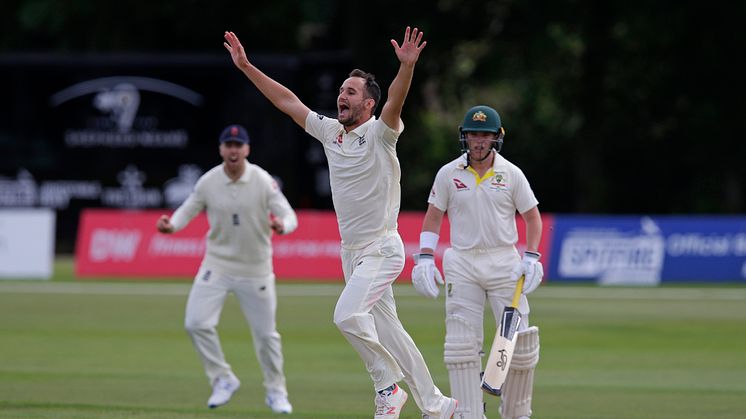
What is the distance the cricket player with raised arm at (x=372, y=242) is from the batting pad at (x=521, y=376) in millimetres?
409

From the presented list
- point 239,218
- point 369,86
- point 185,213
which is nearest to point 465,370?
point 369,86

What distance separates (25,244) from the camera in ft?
66.6

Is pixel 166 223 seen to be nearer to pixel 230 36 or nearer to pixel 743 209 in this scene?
pixel 230 36

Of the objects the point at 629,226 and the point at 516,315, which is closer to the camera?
the point at 516,315

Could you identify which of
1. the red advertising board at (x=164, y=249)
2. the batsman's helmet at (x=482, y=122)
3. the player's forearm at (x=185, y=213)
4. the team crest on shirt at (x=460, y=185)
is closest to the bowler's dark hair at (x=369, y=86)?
the batsman's helmet at (x=482, y=122)

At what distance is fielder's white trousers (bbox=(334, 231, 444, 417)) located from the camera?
25.4 feet

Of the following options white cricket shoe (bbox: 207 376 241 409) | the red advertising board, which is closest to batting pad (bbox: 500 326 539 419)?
white cricket shoe (bbox: 207 376 241 409)

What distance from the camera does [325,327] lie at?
15398 millimetres

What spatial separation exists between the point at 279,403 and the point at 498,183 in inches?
104

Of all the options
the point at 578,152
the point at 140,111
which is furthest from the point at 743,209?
the point at 140,111

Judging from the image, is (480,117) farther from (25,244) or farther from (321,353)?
(25,244)

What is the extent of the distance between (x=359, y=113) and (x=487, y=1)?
20582 millimetres

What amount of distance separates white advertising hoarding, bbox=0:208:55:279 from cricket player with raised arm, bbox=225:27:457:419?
1281 centimetres

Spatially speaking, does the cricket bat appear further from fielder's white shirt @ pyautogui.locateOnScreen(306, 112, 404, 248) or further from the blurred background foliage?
the blurred background foliage
